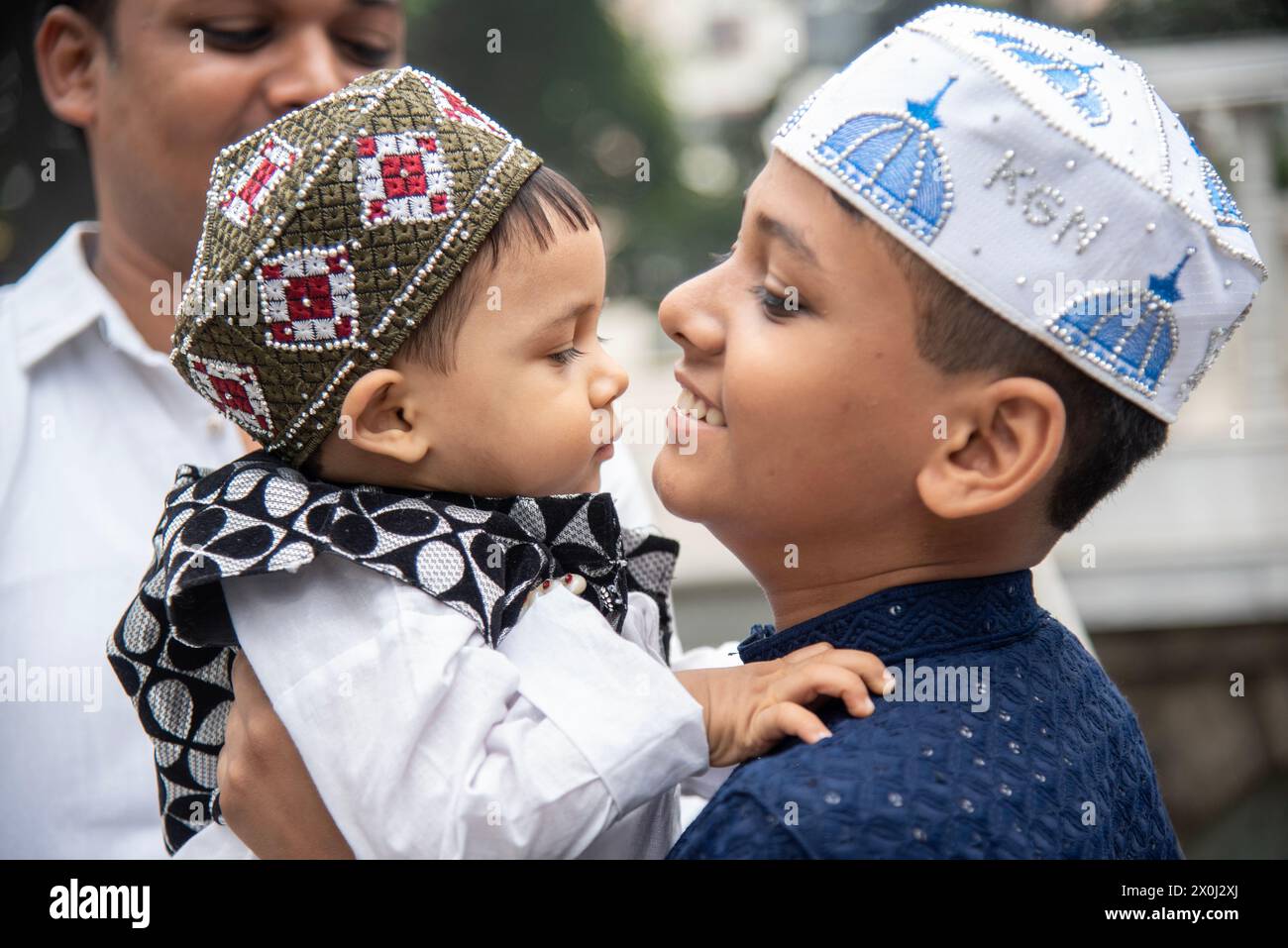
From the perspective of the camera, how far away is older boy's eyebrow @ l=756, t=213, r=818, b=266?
5.31ft

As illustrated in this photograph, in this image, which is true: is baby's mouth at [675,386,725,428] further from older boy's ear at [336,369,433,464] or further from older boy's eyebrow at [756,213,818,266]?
older boy's ear at [336,369,433,464]

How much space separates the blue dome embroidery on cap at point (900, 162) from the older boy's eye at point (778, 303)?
156 mm

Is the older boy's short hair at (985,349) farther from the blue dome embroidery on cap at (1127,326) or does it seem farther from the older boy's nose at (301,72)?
the older boy's nose at (301,72)

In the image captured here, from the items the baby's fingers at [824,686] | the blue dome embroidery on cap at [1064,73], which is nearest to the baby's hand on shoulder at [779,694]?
the baby's fingers at [824,686]

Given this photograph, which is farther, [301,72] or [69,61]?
[69,61]

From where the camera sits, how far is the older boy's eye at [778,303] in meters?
1.64

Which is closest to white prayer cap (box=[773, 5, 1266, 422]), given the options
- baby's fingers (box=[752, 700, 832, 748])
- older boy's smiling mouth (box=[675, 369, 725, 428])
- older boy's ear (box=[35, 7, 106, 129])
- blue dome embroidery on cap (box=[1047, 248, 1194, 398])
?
blue dome embroidery on cap (box=[1047, 248, 1194, 398])

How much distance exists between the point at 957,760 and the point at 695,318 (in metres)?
0.65

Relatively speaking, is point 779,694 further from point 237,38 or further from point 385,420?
point 237,38

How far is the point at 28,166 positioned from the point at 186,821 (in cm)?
461

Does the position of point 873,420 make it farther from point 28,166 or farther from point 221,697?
point 28,166

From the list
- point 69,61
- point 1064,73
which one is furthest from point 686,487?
point 69,61

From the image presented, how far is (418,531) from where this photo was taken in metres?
1.68

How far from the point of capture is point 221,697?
6.13ft
